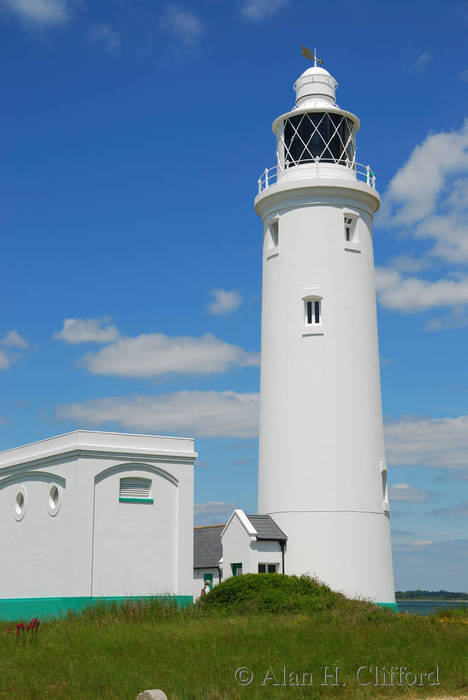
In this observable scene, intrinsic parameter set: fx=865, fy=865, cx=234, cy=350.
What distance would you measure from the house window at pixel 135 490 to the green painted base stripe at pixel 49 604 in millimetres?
2796

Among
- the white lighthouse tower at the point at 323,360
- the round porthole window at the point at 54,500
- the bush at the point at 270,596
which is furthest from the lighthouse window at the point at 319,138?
the bush at the point at 270,596

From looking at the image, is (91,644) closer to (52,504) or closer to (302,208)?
(52,504)

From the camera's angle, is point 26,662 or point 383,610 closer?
point 26,662

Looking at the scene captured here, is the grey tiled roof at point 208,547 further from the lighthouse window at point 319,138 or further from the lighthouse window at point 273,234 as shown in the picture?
the lighthouse window at point 319,138

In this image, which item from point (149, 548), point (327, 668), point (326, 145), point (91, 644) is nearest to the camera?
point (327, 668)

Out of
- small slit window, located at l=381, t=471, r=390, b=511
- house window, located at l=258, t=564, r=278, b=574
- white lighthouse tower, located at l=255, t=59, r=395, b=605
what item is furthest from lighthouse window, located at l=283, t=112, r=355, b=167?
house window, located at l=258, t=564, r=278, b=574

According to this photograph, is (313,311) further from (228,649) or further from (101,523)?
(228,649)

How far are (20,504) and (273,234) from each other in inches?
522

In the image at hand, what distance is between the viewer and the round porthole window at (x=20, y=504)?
28270 mm

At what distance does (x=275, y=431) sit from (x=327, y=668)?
16027mm

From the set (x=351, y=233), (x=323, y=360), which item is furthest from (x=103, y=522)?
(x=351, y=233)

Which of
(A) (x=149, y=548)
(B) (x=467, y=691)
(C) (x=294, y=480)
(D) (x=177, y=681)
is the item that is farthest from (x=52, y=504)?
(B) (x=467, y=691)

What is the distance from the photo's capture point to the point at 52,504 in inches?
1032

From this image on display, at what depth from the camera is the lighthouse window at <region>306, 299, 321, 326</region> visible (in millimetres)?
30328
